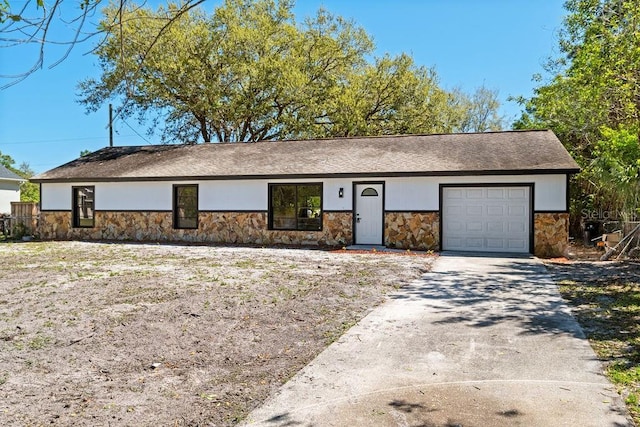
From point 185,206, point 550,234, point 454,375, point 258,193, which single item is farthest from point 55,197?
point 454,375

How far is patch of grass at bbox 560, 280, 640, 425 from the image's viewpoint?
13.1 ft

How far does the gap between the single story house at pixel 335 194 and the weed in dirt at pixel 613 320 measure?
390 cm

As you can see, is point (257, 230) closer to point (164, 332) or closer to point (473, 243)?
point (473, 243)

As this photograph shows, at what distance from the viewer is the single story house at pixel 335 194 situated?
13.6m

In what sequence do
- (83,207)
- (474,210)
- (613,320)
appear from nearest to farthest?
1. (613,320)
2. (474,210)
3. (83,207)

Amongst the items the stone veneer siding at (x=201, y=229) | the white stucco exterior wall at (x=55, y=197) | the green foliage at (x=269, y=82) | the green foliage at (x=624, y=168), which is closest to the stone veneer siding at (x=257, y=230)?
the stone veneer siding at (x=201, y=229)

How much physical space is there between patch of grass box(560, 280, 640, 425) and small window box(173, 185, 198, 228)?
12277 mm

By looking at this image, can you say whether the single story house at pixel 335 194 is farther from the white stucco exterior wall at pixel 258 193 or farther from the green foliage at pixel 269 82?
the green foliage at pixel 269 82

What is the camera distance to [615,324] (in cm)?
585

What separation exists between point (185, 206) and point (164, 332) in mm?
12292

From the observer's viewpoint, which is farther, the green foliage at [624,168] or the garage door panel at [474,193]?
the garage door panel at [474,193]

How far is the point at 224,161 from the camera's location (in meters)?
17.7

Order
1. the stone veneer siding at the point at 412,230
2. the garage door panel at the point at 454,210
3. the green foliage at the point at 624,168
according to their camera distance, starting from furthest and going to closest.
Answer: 1. the stone veneer siding at the point at 412,230
2. the garage door panel at the point at 454,210
3. the green foliage at the point at 624,168

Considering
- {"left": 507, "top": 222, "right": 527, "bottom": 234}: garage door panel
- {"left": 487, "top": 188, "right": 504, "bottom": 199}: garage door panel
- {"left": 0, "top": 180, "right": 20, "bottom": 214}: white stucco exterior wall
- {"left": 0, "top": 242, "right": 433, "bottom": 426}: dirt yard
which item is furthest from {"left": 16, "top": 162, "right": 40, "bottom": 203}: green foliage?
{"left": 507, "top": 222, "right": 527, "bottom": 234}: garage door panel
